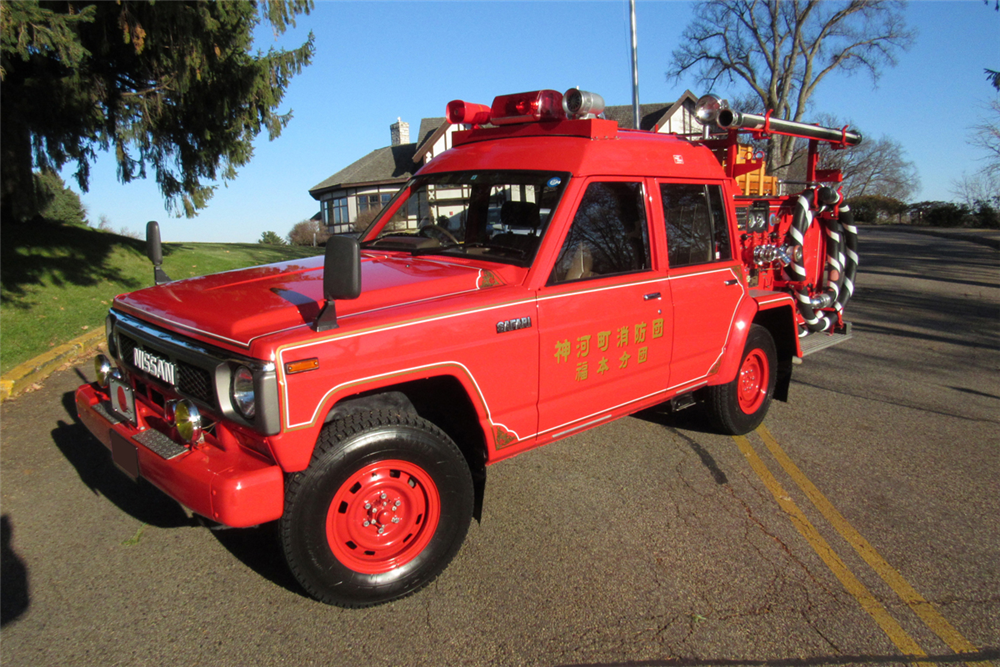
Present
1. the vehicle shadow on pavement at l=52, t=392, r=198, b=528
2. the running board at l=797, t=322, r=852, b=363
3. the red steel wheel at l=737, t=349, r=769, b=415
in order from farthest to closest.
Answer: the running board at l=797, t=322, r=852, b=363 → the red steel wheel at l=737, t=349, r=769, b=415 → the vehicle shadow on pavement at l=52, t=392, r=198, b=528

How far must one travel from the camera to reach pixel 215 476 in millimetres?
2910

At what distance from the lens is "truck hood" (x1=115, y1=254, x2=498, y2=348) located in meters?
3.12

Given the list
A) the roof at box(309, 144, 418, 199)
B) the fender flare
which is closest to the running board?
the fender flare

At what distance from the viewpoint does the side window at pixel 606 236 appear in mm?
3920

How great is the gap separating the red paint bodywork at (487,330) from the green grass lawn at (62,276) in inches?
182

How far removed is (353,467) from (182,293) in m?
1.50

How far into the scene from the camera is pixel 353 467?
3.06 meters

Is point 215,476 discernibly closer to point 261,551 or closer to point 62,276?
point 261,551

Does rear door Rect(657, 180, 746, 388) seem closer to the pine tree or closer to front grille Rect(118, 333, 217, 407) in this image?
front grille Rect(118, 333, 217, 407)

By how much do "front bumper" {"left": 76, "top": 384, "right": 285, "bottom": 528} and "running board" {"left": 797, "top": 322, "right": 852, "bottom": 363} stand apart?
5.12m

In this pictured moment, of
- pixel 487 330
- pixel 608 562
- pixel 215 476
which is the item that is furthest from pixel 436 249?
pixel 608 562

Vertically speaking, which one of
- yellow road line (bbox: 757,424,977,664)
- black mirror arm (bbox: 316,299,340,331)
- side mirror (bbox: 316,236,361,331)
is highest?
side mirror (bbox: 316,236,361,331)

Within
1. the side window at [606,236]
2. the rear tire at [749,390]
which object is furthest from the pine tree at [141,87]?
the rear tire at [749,390]

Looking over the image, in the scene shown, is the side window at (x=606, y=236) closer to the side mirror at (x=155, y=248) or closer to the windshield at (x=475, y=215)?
the windshield at (x=475, y=215)
